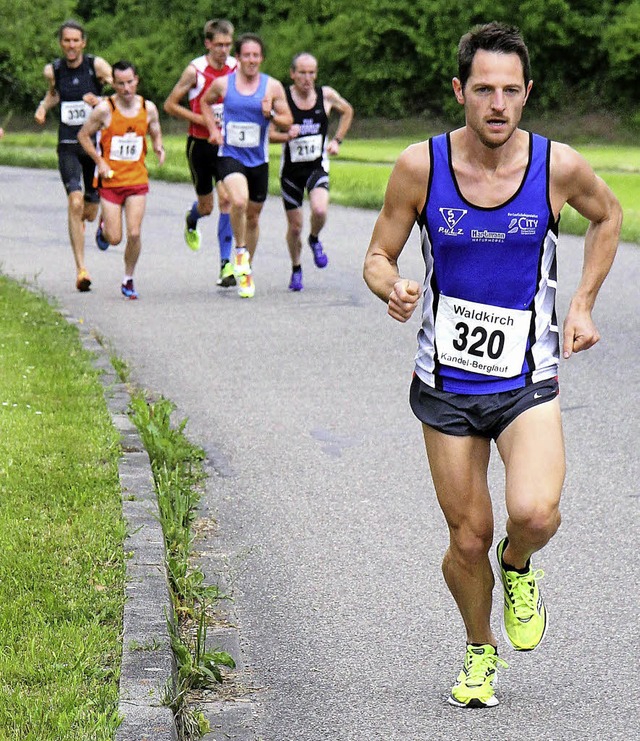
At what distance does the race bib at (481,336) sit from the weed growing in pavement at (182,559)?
3.77 feet

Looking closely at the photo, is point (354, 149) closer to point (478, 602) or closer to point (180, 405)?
point (180, 405)

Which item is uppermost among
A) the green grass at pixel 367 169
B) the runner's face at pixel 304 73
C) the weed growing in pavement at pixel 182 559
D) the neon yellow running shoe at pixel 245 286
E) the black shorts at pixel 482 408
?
the black shorts at pixel 482 408

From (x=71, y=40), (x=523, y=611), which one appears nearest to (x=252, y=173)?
(x=71, y=40)

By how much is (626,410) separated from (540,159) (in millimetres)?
4526

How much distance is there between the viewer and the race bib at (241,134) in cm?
1288

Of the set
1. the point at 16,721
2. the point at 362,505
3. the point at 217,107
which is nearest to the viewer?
the point at 16,721

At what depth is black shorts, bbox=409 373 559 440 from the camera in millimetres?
4336

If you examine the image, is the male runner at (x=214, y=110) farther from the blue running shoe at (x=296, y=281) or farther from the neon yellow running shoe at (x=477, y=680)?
the neon yellow running shoe at (x=477, y=680)

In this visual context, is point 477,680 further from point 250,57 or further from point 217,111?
point 217,111

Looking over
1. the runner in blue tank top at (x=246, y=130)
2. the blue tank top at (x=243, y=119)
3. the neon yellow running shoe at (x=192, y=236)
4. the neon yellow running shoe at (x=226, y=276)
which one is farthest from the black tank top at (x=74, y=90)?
the neon yellow running shoe at (x=192, y=236)

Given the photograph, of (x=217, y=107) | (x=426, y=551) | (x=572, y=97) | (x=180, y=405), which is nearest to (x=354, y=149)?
(x=572, y=97)

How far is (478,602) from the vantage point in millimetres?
4445

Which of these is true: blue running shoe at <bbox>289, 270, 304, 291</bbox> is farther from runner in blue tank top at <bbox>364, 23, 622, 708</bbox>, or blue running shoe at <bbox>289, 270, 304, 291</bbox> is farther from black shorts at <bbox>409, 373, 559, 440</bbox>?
black shorts at <bbox>409, 373, 559, 440</bbox>

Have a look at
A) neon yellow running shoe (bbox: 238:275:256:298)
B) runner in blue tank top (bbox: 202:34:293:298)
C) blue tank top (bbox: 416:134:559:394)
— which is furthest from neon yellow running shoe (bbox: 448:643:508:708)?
neon yellow running shoe (bbox: 238:275:256:298)
